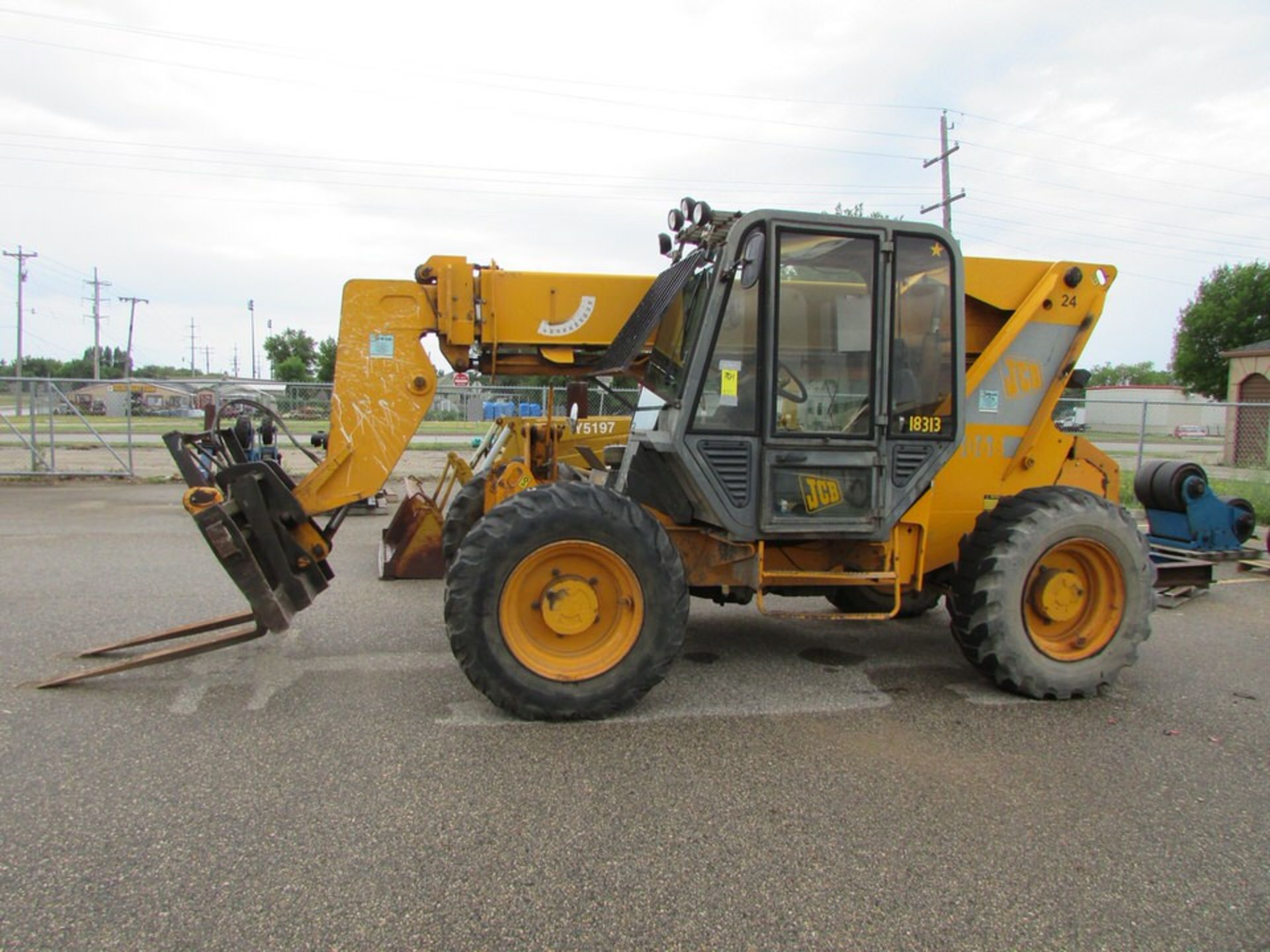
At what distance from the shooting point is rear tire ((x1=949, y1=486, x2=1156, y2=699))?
425cm

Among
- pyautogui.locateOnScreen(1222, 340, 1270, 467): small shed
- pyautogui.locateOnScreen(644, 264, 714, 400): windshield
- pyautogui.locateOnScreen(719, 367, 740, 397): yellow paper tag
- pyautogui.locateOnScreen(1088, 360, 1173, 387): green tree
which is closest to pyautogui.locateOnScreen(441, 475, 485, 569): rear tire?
pyautogui.locateOnScreen(644, 264, 714, 400): windshield

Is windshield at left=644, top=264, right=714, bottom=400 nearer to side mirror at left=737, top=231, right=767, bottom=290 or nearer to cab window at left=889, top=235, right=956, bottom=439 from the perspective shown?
side mirror at left=737, top=231, right=767, bottom=290

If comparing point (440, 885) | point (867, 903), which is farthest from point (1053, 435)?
point (440, 885)

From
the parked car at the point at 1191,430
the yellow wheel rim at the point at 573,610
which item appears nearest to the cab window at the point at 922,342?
the yellow wheel rim at the point at 573,610

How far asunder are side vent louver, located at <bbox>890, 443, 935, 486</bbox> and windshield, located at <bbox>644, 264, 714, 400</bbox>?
1.22 m

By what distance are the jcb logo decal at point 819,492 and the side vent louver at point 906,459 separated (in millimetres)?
314

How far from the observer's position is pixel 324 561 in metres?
4.50

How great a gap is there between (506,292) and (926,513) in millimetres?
2694

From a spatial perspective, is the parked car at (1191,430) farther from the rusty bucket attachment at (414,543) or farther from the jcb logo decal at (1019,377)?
the rusty bucket attachment at (414,543)

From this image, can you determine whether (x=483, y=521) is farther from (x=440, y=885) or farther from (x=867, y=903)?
(x=867, y=903)

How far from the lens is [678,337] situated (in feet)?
14.3

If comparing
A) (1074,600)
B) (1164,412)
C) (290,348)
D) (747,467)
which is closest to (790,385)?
(747,467)

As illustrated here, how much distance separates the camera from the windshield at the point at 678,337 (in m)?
4.12

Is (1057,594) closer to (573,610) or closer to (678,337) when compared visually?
(678,337)
